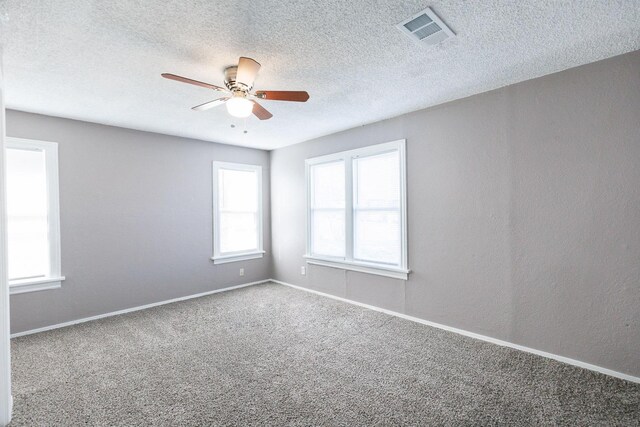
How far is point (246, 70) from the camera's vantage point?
2.07 meters

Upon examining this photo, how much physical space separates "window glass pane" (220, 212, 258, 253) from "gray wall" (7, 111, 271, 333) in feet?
0.86

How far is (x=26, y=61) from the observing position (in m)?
2.24

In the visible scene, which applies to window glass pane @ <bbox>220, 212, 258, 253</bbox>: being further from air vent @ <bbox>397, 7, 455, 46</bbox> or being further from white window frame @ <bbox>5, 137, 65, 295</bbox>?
air vent @ <bbox>397, 7, 455, 46</bbox>

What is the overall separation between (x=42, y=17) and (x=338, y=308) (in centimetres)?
377

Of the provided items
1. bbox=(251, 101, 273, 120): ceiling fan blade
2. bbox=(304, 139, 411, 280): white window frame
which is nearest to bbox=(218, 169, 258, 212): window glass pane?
bbox=(304, 139, 411, 280): white window frame

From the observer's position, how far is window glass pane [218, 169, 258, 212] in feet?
16.3

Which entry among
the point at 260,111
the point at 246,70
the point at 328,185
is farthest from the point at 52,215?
the point at 328,185

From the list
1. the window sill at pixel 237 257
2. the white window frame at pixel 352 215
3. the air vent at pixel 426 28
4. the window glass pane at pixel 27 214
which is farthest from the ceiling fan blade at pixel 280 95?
the window sill at pixel 237 257

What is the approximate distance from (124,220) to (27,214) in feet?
3.02

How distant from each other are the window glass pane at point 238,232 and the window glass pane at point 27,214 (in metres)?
2.17

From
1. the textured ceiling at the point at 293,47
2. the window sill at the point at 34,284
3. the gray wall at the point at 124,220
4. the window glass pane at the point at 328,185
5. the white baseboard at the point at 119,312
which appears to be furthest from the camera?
the window glass pane at the point at 328,185

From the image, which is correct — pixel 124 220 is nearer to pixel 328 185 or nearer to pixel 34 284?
pixel 34 284

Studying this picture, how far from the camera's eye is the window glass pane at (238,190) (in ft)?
16.3

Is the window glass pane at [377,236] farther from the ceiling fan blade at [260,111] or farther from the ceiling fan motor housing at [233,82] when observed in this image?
the ceiling fan motor housing at [233,82]
